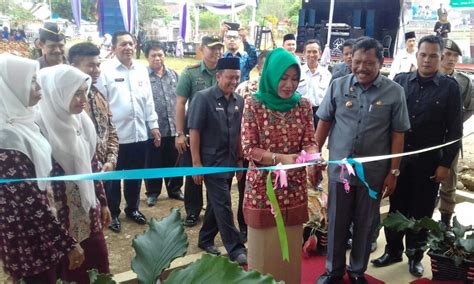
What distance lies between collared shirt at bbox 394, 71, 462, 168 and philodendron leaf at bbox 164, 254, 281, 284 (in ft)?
7.67

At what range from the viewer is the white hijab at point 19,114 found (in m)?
1.80

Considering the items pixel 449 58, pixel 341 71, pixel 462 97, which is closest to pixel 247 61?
pixel 341 71

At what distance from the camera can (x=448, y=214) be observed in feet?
13.2

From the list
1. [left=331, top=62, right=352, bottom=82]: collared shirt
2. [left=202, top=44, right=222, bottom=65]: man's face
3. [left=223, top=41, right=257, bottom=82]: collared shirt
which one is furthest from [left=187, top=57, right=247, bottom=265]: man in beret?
[left=331, top=62, right=352, bottom=82]: collared shirt

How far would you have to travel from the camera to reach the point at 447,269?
3062 mm

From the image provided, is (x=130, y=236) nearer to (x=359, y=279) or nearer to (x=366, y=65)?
(x=359, y=279)

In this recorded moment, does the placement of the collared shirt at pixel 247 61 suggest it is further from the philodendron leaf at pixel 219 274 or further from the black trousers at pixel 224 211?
the philodendron leaf at pixel 219 274

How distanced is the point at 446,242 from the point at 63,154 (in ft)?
8.30

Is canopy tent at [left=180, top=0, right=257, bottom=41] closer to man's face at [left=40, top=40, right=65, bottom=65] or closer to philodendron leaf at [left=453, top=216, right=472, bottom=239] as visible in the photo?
man's face at [left=40, top=40, right=65, bottom=65]

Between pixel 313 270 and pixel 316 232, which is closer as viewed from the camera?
pixel 313 270

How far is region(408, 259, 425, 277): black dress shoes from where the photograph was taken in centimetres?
327

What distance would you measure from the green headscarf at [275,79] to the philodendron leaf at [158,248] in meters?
1.15

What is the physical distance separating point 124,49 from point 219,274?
2.98 m

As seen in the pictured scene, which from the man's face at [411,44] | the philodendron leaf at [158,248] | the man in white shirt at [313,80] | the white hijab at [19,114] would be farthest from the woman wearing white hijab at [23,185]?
the man's face at [411,44]
